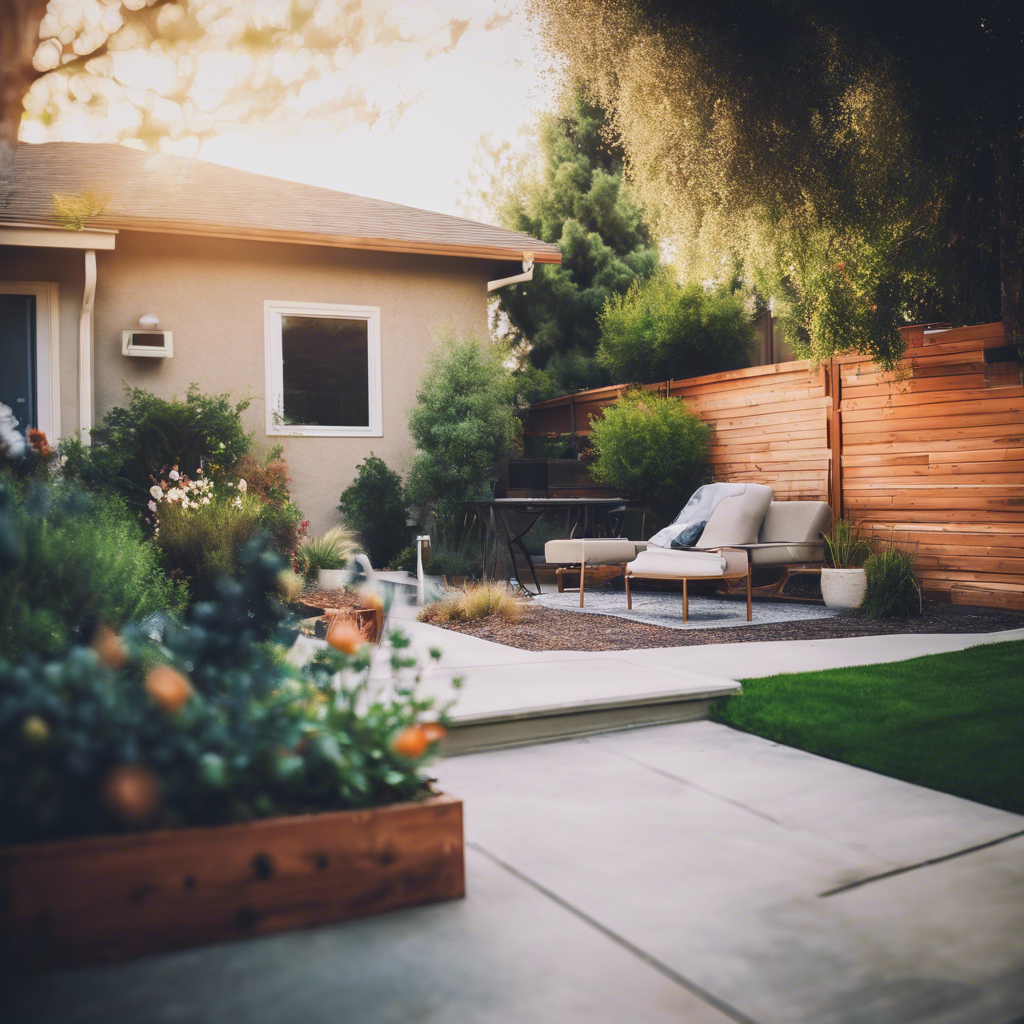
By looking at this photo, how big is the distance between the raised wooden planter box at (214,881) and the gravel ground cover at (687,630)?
10.5 feet

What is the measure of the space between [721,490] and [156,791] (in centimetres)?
628

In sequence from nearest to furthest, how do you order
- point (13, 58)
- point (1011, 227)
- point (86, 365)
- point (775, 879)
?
1. point (775, 879)
2. point (13, 58)
3. point (1011, 227)
4. point (86, 365)

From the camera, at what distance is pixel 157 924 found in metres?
1.81

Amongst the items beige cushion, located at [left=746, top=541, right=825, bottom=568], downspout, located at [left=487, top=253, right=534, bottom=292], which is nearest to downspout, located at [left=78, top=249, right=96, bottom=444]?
downspout, located at [left=487, top=253, right=534, bottom=292]

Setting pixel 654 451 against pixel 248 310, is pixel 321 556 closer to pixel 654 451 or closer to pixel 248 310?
pixel 248 310

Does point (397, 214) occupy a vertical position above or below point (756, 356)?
above

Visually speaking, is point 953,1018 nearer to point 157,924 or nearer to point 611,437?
point 157,924

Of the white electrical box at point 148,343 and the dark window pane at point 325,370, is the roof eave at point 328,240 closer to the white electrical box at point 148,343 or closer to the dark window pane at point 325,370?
the dark window pane at point 325,370

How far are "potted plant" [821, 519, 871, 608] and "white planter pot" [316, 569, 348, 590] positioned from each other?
3813mm

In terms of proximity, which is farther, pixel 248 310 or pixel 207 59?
pixel 248 310

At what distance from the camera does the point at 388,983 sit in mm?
1770

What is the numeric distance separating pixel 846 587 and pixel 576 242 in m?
11.4

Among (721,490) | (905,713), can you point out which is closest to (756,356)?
(721,490)

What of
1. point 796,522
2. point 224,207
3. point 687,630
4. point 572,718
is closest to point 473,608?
point 687,630
